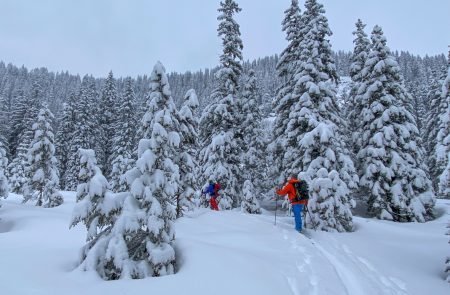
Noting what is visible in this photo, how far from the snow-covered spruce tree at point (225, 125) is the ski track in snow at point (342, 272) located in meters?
11.2

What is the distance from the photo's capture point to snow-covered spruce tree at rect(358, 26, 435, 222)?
20.0 metres

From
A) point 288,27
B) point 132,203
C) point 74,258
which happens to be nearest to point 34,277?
point 74,258

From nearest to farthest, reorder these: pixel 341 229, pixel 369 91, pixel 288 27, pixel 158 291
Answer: pixel 158 291, pixel 341 229, pixel 369 91, pixel 288 27

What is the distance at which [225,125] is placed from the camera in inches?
910

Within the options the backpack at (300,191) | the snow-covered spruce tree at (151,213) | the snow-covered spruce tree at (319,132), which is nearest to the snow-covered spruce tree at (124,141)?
the snow-covered spruce tree at (319,132)

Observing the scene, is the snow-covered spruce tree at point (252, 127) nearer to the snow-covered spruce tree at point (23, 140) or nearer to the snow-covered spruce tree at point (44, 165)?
the snow-covered spruce tree at point (44, 165)

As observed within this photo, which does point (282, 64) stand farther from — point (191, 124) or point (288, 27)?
point (191, 124)

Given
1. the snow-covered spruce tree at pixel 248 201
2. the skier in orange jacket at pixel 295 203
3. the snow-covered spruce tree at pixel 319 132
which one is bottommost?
the snow-covered spruce tree at pixel 248 201

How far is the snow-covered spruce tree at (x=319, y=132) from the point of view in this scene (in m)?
14.5

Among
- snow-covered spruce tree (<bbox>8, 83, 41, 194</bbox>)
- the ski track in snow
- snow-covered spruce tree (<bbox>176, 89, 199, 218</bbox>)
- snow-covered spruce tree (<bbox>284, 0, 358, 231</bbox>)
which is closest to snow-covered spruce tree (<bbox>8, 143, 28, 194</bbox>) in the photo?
snow-covered spruce tree (<bbox>8, 83, 41, 194</bbox>)

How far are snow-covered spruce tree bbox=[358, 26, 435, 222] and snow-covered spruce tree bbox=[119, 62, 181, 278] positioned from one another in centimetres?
1578

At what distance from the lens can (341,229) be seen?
46.6 ft

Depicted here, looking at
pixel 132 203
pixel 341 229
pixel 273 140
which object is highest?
pixel 273 140

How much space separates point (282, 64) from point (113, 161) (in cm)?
2587
